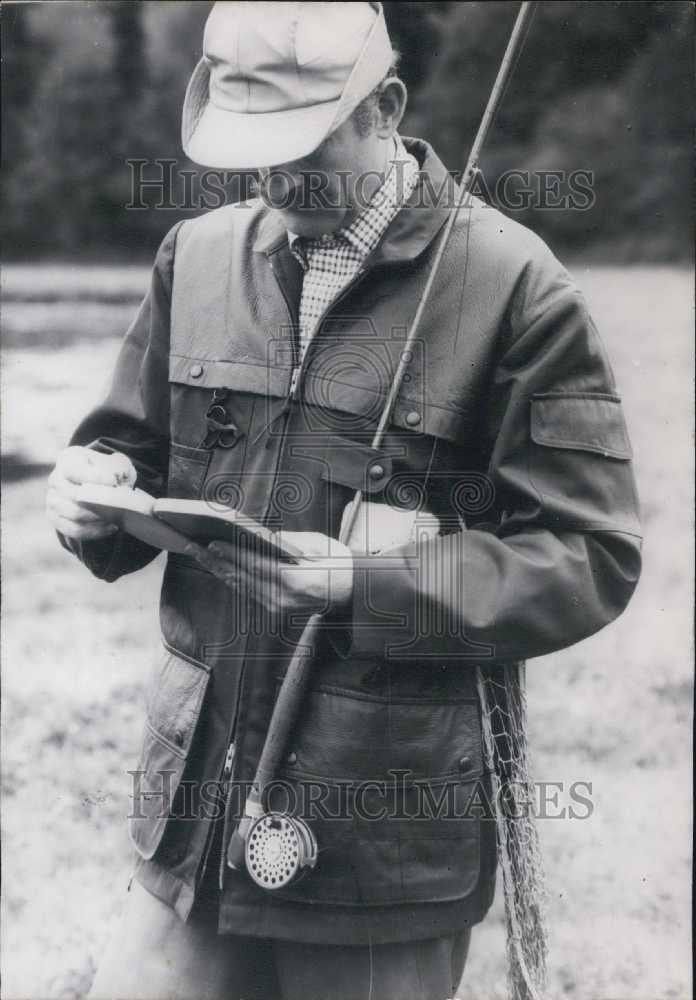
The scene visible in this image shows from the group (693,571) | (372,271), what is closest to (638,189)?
(693,571)

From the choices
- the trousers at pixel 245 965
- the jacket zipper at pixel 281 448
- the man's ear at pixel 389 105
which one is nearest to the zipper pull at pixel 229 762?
the jacket zipper at pixel 281 448

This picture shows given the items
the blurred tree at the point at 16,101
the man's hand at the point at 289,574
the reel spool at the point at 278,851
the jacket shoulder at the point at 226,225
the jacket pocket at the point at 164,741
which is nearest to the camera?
the man's hand at the point at 289,574

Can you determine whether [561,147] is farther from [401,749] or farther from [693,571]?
[401,749]

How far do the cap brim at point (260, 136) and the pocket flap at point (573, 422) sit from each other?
58 cm

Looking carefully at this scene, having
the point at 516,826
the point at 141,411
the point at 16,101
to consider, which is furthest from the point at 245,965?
the point at 16,101

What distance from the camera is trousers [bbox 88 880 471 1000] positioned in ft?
7.02

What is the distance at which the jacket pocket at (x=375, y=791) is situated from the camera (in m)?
2.12

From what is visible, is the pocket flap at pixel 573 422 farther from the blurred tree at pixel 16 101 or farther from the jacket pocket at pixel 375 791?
the blurred tree at pixel 16 101

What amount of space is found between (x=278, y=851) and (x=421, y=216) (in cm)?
114

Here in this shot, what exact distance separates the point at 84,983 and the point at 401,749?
165cm

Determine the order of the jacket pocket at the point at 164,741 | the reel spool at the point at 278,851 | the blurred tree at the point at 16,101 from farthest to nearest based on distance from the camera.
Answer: the blurred tree at the point at 16,101, the jacket pocket at the point at 164,741, the reel spool at the point at 278,851

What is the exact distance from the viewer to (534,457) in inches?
80.4

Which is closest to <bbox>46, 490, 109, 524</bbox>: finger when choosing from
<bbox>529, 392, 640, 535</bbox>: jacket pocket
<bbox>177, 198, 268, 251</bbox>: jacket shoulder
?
<bbox>177, 198, 268, 251</bbox>: jacket shoulder

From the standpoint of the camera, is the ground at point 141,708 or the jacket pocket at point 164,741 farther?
the ground at point 141,708
